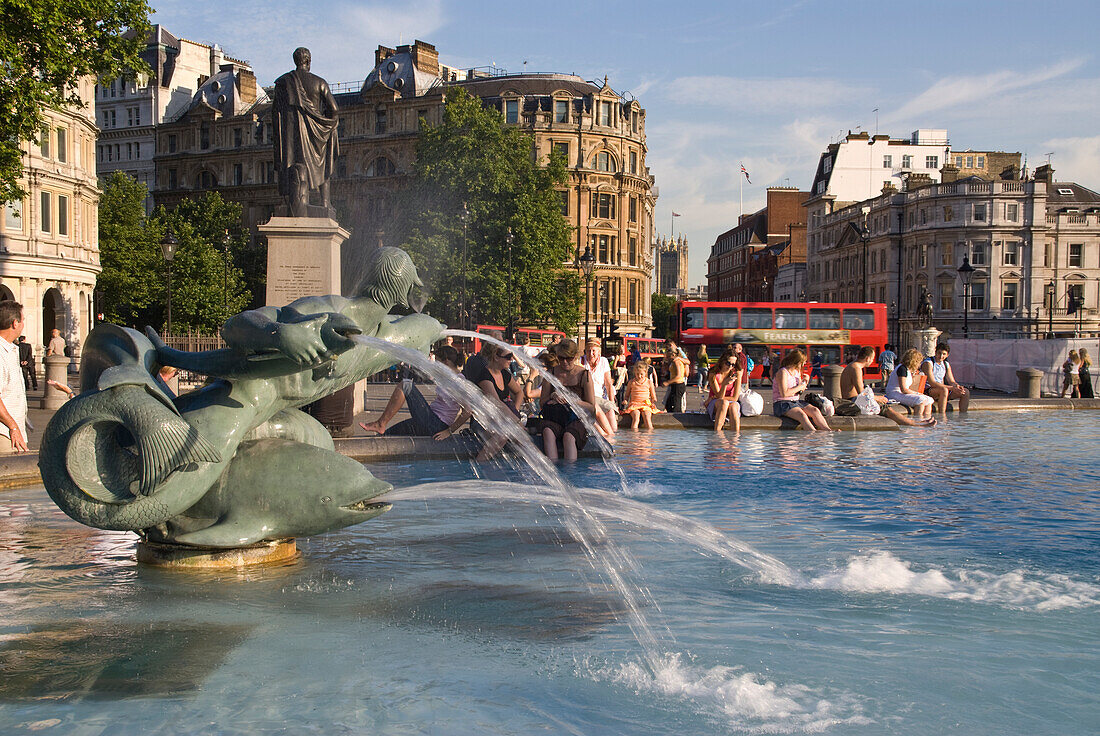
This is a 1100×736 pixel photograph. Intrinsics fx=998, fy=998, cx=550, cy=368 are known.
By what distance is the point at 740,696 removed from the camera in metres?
4.00

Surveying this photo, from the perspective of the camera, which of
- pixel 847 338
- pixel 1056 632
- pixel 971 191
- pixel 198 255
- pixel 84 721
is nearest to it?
pixel 84 721

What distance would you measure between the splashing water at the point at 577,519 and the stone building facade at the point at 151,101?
307ft

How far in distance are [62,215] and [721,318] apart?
3235cm

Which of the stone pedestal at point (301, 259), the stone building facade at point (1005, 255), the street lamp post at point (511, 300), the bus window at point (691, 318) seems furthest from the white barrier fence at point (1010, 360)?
the stone building facade at point (1005, 255)

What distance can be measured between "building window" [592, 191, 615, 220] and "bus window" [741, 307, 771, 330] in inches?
1655

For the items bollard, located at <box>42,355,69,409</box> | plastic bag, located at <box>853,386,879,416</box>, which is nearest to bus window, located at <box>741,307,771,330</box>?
plastic bag, located at <box>853,386,879,416</box>

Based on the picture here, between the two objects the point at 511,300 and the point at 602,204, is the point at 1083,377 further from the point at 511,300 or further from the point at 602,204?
the point at 602,204

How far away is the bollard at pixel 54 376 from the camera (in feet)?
59.6

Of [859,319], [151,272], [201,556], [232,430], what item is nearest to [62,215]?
[151,272]

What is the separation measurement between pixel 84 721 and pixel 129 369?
183 cm

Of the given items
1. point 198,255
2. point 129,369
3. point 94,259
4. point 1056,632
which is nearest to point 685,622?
point 1056,632

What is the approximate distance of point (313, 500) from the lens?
549 centimetres

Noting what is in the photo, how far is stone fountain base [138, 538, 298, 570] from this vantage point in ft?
18.6

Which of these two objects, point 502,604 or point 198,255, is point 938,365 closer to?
point 502,604
